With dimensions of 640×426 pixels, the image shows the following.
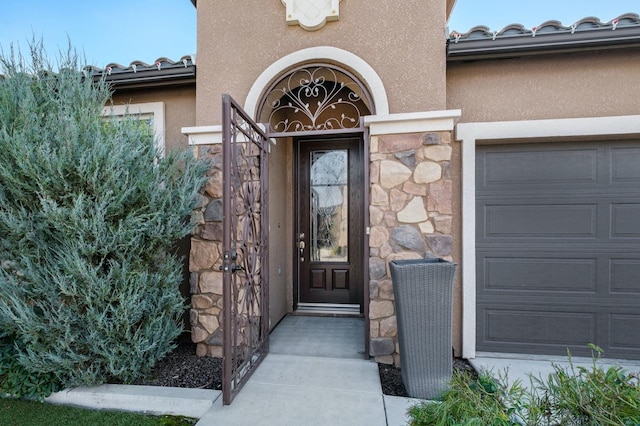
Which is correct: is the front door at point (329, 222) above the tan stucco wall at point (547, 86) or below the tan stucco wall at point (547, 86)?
below

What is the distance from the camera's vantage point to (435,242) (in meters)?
3.10

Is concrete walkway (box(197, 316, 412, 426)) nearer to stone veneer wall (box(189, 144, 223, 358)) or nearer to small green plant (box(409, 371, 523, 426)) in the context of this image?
small green plant (box(409, 371, 523, 426))

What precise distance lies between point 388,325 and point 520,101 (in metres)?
2.93

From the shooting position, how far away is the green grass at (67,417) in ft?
8.00

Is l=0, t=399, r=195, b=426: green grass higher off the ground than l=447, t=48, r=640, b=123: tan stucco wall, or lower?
lower

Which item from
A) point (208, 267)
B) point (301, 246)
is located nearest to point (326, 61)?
point (208, 267)

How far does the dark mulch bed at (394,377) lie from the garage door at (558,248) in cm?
42

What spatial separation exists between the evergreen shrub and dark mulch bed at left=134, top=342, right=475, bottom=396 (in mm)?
224

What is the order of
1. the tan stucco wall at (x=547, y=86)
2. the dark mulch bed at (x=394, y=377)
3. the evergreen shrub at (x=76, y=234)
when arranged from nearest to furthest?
the evergreen shrub at (x=76, y=234) < the dark mulch bed at (x=394, y=377) < the tan stucco wall at (x=547, y=86)

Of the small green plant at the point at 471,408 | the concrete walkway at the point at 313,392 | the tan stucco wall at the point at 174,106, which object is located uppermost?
the tan stucco wall at the point at 174,106

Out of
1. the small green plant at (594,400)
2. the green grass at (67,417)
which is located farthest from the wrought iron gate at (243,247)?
the small green plant at (594,400)

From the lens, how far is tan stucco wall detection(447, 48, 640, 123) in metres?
3.22

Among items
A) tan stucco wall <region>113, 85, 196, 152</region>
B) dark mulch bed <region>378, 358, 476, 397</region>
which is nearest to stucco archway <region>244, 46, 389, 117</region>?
tan stucco wall <region>113, 85, 196, 152</region>

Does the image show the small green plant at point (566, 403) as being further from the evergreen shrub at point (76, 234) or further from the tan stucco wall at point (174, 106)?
the tan stucco wall at point (174, 106)
